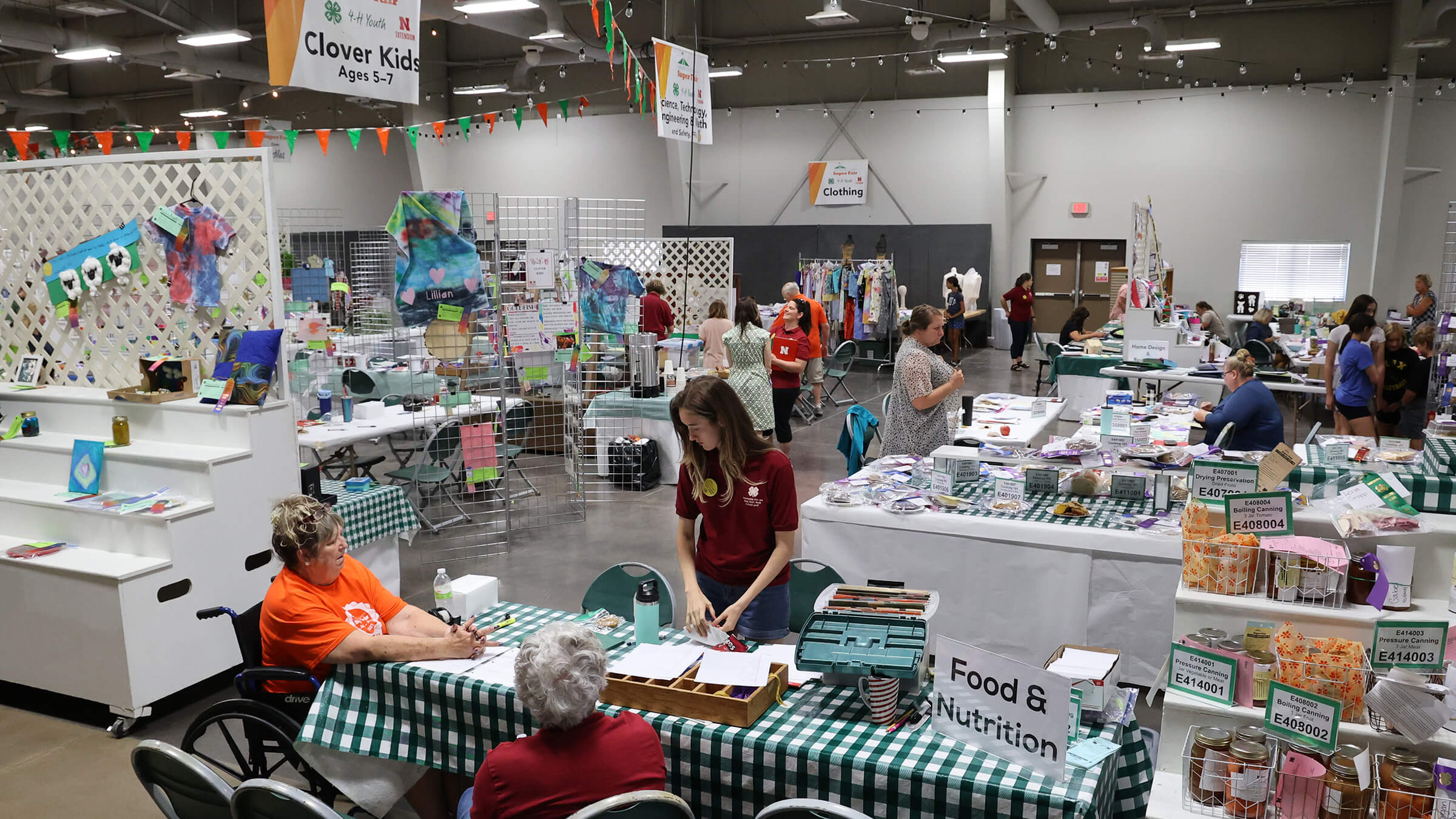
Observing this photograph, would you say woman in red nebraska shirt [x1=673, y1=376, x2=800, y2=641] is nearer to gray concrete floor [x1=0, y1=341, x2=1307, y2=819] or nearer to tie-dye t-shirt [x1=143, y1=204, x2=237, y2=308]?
gray concrete floor [x1=0, y1=341, x2=1307, y2=819]

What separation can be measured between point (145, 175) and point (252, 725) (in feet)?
9.08

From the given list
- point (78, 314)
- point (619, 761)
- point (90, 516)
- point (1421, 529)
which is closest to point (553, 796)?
point (619, 761)

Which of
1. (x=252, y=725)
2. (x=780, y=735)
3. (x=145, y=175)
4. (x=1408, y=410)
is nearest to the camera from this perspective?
(x=780, y=735)

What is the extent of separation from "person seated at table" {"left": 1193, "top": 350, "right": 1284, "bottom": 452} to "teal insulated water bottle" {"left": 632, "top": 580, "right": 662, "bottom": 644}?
3.87 metres

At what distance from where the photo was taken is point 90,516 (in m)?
4.03

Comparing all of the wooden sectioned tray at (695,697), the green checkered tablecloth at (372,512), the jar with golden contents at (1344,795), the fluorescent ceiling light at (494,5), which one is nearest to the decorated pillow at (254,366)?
the green checkered tablecloth at (372,512)

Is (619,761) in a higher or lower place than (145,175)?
lower

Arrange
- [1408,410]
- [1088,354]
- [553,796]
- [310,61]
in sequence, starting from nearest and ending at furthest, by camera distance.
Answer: [553,796], [310,61], [1408,410], [1088,354]

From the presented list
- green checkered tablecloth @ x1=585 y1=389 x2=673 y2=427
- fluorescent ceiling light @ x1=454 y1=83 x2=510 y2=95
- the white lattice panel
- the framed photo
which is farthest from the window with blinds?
the framed photo

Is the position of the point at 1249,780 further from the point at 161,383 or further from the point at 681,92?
A: the point at 681,92

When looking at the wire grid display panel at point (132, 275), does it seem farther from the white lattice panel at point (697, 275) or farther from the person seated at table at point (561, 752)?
the white lattice panel at point (697, 275)

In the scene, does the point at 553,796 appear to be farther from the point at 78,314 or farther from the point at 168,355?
the point at 78,314

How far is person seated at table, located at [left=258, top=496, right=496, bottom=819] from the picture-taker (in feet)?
8.99

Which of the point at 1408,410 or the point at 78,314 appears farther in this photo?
the point at 1408,410
